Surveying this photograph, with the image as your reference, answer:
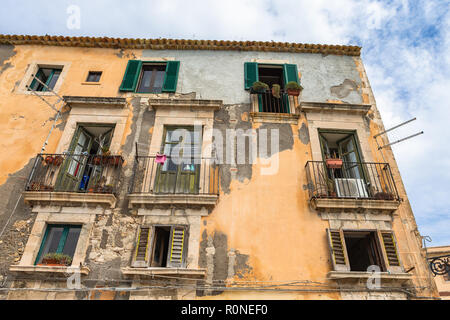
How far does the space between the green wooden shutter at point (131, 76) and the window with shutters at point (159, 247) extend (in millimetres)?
4985

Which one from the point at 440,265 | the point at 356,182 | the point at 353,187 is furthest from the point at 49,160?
the point at 440,265

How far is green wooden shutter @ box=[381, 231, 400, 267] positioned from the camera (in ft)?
22.2

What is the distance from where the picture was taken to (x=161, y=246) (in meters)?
7.33

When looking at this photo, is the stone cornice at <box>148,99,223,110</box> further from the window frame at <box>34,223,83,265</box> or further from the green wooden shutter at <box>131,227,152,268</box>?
the window frame at <box>34,223,83,265</box>

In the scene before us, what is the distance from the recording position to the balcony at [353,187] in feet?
23.9

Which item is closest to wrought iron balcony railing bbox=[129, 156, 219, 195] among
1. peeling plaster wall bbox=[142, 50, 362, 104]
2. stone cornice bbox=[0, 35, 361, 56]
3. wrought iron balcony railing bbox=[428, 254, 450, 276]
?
peeling plaster wall bbox=[142, 50, 362, 104]

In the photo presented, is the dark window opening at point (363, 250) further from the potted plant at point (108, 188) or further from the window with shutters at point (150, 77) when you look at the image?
the window with shutters at point (150, 77)

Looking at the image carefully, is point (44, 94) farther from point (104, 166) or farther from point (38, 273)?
point (38, 273)

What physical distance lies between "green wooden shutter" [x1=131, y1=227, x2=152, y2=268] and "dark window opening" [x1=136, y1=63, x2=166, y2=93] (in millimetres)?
4940

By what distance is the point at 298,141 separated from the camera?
8.62m

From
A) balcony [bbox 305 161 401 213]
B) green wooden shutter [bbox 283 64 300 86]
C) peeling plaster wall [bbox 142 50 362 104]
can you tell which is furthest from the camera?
green wooden shutter [bbox 283 64 300 86]

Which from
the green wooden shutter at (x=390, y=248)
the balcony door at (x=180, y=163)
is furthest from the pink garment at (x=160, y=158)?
the green wooden shutter at (x=390, y=248)
